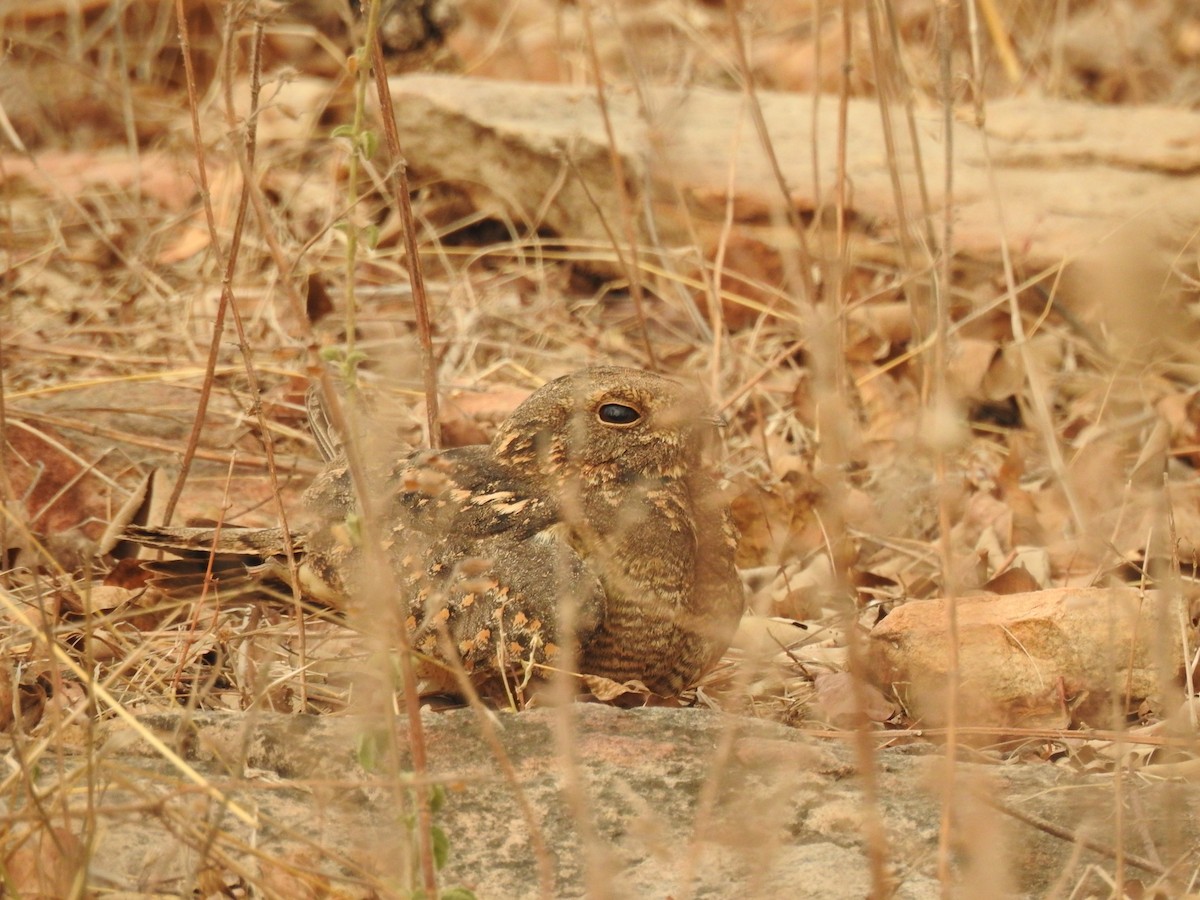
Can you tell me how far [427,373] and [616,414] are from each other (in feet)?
1.16

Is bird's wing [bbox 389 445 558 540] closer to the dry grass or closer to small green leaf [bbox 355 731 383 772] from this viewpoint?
the dry grass

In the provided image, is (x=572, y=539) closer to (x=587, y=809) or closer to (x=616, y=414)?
(x=616, y=414)

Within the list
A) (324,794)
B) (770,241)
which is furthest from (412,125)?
(324,794)

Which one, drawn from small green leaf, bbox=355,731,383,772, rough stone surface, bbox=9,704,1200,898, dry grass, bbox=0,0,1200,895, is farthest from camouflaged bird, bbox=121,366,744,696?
small green leaf, bbox=355,731,383,772

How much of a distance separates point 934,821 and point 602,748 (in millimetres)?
484

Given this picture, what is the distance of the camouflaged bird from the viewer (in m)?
2.47

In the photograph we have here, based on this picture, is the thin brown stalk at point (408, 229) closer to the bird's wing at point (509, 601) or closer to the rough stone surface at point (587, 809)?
the bird's wing at point (509, 601)

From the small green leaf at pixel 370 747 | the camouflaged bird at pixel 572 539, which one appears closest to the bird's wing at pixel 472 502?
the camouflaged bird at pixel 572 539

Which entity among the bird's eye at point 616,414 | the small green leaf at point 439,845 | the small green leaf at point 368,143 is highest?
the small green leaf at point 368,143

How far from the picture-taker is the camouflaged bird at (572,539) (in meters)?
2.47

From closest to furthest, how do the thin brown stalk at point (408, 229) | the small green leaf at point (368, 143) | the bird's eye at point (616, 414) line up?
1. the small green leaf at point (368, 143)
2. the thin brown stalk at point (408, 229)
3. the bird's eye at point (616, 414)

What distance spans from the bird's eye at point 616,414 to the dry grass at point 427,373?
0.33 meters

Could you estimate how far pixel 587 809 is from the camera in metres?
2.01

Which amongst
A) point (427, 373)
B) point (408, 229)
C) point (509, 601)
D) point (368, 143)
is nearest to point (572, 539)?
point (509, 601)
